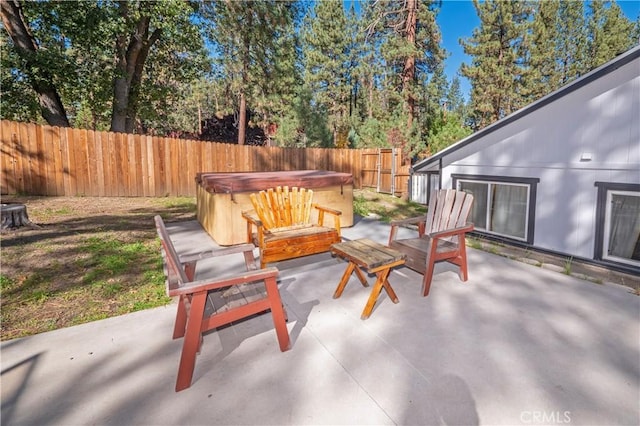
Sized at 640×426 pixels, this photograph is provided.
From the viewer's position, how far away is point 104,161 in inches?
392

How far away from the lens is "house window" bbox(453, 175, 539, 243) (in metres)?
5.93

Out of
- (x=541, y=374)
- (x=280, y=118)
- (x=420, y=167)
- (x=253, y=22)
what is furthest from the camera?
(x=280, y=118)

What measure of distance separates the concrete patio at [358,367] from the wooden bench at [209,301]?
0.18 meters

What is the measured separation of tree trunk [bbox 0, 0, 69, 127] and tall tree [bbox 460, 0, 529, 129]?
22720mm

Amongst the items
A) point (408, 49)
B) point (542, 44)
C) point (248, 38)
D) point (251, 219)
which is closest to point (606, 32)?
point (542, 44)

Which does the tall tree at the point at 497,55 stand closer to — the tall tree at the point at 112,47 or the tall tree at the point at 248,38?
the tall tree at the point at 248,38

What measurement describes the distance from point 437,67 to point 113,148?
59.1 feet

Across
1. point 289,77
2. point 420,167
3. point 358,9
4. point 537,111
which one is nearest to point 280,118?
point 289,77

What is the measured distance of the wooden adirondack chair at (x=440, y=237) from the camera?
358 centimetres

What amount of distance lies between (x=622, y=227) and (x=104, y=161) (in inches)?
482

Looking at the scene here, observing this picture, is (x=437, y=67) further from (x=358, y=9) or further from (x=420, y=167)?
(x=420, y=167)

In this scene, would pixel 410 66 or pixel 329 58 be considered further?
pixel 329 58

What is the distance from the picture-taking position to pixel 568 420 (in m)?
1.92

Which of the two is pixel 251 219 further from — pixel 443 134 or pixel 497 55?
pixel 497 55
